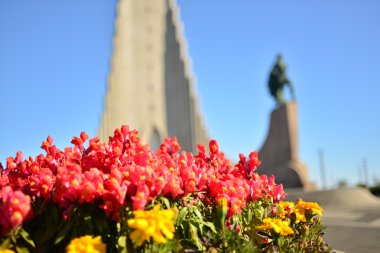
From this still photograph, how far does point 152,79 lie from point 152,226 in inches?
1190

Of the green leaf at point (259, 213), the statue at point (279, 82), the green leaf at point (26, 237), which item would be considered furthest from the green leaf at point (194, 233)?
the statue at point (279, 82)

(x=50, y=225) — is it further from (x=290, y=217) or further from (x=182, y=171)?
(x=290, y=217)

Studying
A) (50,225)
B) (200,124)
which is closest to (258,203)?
(50,225)

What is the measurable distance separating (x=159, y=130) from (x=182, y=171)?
28.1 meters

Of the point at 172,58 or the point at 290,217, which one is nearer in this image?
the point at 290,217

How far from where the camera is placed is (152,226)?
4.30 ft

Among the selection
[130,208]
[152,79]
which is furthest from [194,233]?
[152,79]

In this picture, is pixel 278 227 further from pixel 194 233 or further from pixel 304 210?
pixel 304 210

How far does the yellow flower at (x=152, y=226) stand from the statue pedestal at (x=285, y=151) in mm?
16824

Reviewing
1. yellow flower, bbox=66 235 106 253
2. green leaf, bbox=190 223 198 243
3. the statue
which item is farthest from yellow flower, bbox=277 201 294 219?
the statue

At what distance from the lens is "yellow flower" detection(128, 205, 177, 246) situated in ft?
4.28

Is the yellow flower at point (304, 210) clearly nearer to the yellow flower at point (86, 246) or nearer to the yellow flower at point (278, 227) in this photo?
the yellow flower at point (278, 227)

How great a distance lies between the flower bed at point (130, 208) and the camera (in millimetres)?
1436

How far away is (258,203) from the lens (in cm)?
240
